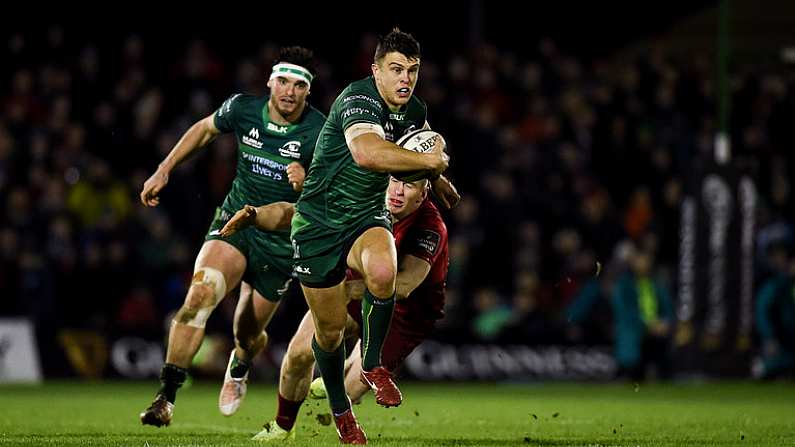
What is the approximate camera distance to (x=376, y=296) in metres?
8.91

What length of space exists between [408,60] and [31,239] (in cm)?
1036

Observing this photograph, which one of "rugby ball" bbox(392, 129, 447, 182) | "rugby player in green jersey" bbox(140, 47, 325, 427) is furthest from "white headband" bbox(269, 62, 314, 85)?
"rugby ball" bbox(392, 129, 447, 182)

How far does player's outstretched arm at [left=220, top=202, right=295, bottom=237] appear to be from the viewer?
9.87m

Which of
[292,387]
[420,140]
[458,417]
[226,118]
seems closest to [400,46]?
[420,140]

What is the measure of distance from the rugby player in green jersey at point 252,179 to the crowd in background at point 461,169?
7.67 m

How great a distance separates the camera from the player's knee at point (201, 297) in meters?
10.2

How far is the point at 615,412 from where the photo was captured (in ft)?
43.2

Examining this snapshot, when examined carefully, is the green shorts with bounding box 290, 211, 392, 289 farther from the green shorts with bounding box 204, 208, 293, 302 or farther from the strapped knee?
the green shorts with bounding box 204, 208, 293, 302

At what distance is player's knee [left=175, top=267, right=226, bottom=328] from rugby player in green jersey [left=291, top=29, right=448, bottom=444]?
140 centimetres

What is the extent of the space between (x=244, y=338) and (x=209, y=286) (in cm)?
95

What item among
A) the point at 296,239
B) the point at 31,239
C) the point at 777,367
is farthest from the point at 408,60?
the point at 777,367

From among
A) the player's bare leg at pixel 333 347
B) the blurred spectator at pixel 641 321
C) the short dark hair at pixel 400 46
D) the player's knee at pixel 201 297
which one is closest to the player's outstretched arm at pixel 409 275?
the player's knee at pixel 201 297

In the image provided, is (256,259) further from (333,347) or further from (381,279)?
(381,279)

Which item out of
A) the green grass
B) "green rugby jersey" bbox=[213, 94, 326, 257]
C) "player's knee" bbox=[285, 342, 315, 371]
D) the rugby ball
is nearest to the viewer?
the rugby ball
